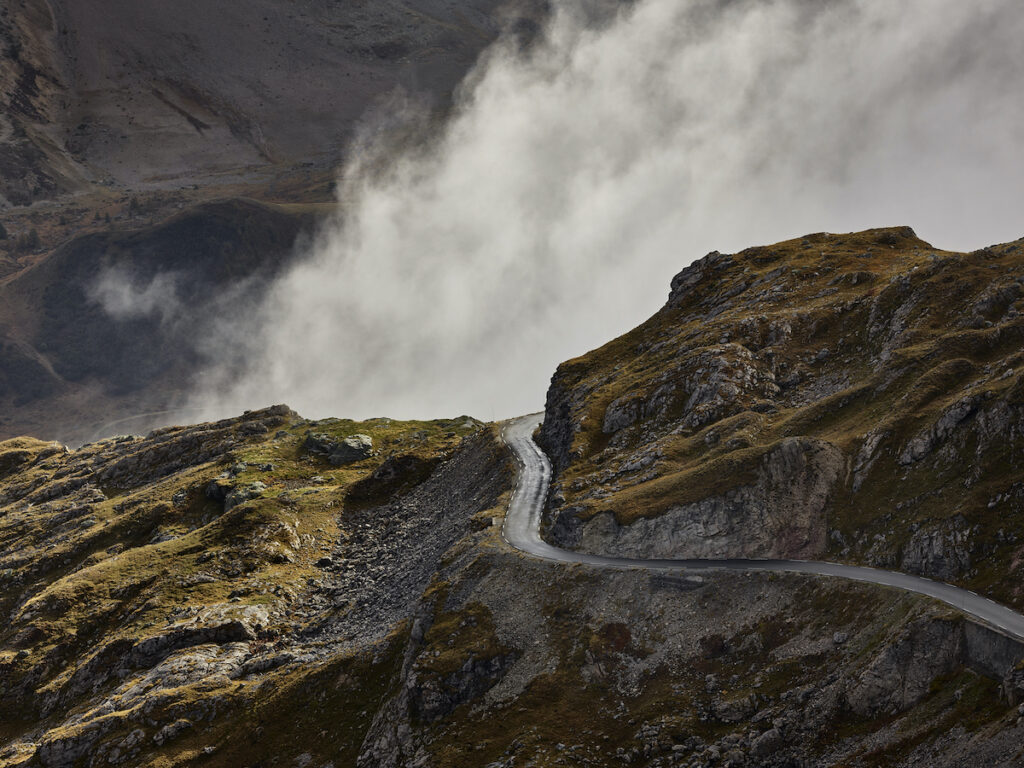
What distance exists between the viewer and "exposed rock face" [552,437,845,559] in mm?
63938

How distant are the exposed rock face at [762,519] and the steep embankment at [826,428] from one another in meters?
0.16

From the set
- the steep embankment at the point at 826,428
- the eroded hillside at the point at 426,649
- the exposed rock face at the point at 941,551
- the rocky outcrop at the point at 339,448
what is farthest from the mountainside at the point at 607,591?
the rocky outcrop at the point at 339,448

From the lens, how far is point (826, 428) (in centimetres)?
7619

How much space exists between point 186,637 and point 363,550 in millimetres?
29116

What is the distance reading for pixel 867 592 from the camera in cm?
5122

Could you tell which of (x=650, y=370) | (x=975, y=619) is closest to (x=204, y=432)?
(x=650, y=370)

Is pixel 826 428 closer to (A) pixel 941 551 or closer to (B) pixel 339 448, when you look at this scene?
(A) pixel 941 551

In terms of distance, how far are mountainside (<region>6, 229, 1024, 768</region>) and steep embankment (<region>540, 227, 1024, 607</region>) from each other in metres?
0.40

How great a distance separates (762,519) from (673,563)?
32.3ft

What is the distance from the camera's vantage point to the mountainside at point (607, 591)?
4703cm

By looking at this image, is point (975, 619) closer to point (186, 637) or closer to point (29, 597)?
point (186, 637)

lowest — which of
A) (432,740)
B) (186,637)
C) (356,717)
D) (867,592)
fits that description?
(867,592)

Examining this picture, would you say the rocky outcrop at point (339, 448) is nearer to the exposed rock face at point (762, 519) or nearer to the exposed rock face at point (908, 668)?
the exposed rock face at point (762, 519)

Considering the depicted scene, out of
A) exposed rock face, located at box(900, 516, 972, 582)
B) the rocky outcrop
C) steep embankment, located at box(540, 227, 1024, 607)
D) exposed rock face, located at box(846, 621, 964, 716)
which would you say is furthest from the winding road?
the rocky outcrop
